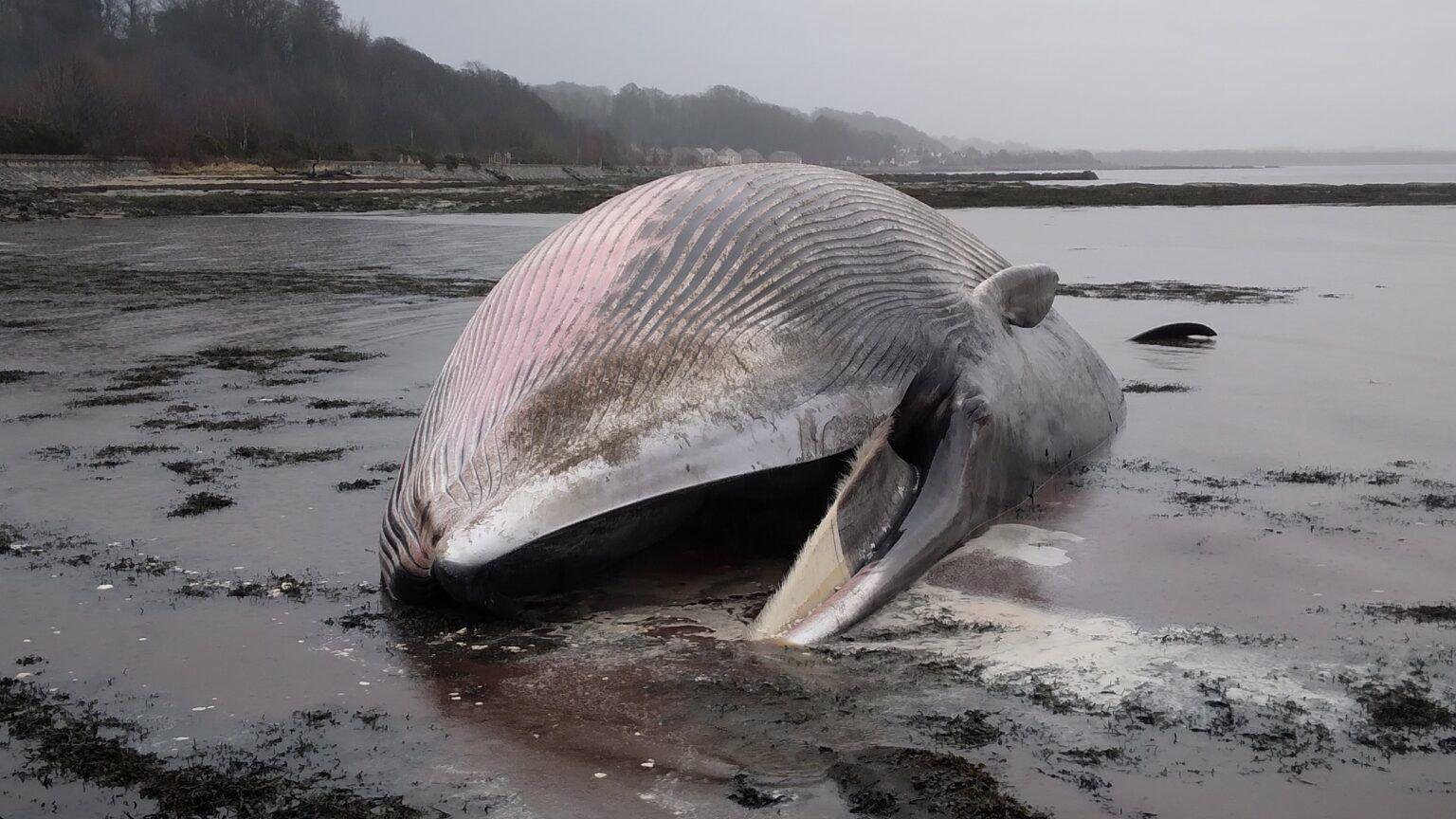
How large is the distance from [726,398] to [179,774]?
96.3 inches

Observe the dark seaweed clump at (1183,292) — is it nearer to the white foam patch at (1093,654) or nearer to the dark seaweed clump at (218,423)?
the dark seaweed clump at (218,423)

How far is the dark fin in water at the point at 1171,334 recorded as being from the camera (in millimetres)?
12977

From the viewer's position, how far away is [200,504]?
6887 millimetres

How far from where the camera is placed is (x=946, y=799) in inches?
146

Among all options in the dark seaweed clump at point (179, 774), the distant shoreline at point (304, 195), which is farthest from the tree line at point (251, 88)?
the dark seaweed clump at point (179, 774)

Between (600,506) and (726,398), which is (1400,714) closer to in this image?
A: (726,398)

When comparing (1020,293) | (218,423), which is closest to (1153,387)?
(1020,293)

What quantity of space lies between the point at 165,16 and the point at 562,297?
473 feet

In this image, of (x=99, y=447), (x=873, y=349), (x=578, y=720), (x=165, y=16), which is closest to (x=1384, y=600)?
(x=873, y=349)

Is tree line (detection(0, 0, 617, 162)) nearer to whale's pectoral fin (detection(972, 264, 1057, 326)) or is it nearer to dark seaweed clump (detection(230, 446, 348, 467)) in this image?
dark seaweed clump (detection(230, 446, 348, 467))

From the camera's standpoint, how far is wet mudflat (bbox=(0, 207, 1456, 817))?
3.83 m

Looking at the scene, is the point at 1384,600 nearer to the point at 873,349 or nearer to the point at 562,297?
the point at 873,349

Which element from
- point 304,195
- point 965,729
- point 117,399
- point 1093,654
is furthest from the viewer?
point 304,195

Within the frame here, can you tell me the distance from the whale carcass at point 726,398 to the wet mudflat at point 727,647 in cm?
28
